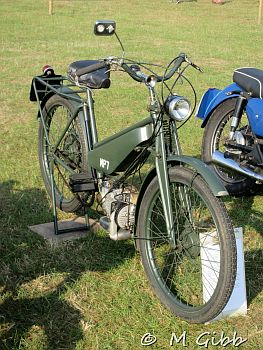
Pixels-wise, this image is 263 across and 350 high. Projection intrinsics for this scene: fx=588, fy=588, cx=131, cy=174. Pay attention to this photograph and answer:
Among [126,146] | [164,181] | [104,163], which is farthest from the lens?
[104,163]

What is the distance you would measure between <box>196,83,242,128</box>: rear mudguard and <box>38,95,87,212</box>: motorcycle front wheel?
1.57 m

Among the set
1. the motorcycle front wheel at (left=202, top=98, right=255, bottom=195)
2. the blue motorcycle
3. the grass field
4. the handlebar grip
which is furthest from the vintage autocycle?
the motorcycle front wheel at (left=202, top=98, right=255, bottom=195)

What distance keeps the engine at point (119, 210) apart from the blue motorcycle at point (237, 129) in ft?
4.43

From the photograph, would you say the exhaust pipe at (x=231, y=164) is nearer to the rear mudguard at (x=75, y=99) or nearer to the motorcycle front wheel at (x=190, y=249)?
the motorcycle front wheel at (x=190, y=249)

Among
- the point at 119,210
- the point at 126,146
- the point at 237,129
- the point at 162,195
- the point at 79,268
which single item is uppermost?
the point at 126,146

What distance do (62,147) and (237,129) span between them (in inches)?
62.8

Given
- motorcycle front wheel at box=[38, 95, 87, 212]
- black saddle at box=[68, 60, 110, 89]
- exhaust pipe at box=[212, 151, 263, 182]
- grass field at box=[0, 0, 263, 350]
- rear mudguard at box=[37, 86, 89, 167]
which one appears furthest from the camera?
exhaust pipe at box=[212, 151, 263, 182]

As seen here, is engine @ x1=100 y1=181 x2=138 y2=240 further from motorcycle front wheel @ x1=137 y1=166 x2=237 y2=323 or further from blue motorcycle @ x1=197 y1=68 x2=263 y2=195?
blue motorcycle @ x1=197 y1=68 x2=263 y2=195

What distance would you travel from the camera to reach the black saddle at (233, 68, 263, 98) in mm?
5016

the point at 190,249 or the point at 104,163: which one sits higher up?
the point at 104,163

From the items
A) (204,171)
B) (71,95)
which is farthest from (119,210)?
(71,95)

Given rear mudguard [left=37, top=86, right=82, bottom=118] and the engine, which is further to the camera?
rear mudguard [left=37, top=86, right=82, bottom=118]

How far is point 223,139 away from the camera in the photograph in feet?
18.9

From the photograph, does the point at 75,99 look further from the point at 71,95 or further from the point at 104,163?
the point at 104,163
